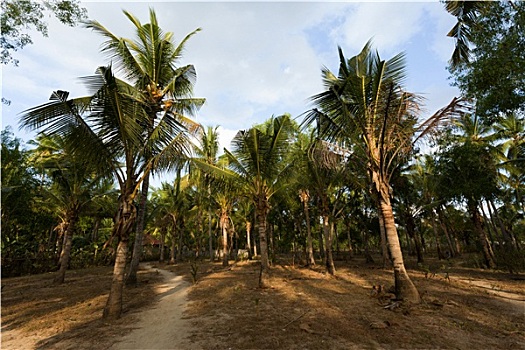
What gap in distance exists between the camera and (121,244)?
22.1 ft

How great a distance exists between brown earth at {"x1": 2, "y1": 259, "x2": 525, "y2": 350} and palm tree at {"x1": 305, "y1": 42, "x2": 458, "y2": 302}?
1519mm

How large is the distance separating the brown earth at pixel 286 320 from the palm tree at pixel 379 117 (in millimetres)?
1519

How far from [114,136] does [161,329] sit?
509 cm

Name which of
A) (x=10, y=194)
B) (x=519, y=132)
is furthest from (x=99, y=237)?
(x=519, y=132)

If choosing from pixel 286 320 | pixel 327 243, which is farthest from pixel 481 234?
pixel 286 320

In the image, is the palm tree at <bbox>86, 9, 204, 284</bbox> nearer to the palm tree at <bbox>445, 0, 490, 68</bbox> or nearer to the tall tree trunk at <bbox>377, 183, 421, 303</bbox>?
the tall tree trunk at <bbox>377, 183, 421, 303</bbox>

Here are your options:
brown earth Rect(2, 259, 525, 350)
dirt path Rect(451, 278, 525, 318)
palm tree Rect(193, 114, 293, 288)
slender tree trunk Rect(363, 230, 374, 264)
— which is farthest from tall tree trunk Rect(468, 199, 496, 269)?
palm tree Rect(193, 114, 293, 288)

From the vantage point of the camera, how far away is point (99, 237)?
31906 mm

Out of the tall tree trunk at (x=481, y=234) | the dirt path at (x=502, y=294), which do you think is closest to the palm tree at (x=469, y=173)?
the tall tree trunk at (x=481, y=234)

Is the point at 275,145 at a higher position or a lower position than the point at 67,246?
higher

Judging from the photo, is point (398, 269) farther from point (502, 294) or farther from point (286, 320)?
point (502, 294)

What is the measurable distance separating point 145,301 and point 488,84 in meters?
12.0

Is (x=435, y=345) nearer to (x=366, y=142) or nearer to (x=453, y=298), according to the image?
(x=453, y=298)

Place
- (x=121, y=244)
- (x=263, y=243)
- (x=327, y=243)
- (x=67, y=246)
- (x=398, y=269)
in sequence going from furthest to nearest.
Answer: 1. (x=327, y=243)
2. (x=67, y=246)
3. (x=263, y=243)
4. (x=398, y=269)
5. (x=121, y=244)
